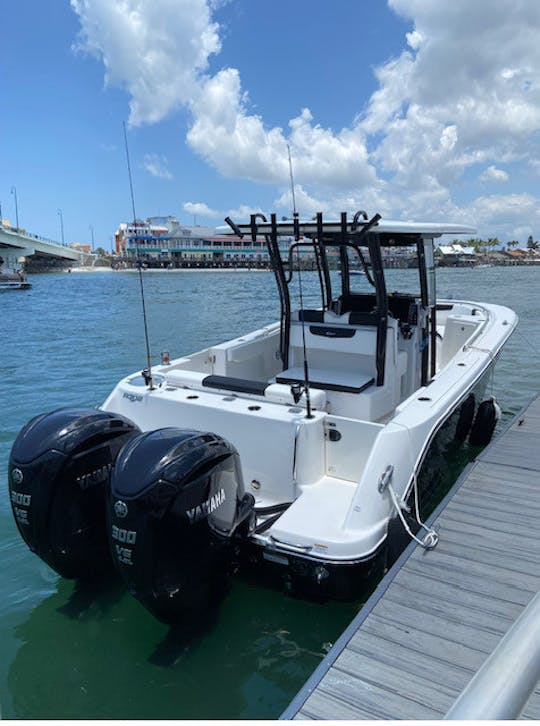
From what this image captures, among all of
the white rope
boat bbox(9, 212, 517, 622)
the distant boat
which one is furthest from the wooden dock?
the distant boat

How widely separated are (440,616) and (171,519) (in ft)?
5.34

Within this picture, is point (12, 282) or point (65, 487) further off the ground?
point (12, 282)

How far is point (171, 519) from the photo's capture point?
2.80 meters

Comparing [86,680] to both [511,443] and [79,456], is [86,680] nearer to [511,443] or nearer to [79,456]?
[79,456]

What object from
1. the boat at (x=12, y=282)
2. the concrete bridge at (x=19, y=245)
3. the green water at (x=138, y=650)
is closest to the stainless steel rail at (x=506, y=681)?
the green water at (x=138, y=650)

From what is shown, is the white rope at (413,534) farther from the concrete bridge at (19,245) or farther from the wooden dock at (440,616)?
the concrete bridge at (19,245)

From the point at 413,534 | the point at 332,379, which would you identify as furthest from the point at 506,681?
the point at 332,379

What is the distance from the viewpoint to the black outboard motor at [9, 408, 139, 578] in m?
3.18

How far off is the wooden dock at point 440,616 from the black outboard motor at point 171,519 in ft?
2.71

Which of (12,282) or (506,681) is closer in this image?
(506,681)

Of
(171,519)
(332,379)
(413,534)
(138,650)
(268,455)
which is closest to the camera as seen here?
(171,519)

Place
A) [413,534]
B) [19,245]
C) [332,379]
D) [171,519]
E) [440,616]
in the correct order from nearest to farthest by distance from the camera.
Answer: [171,519]
[440,616]
[413,534]
[332,379]
[19,245]

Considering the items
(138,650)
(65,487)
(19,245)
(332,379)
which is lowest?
(138,650)

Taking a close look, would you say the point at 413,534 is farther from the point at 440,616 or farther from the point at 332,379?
the point at 332,379
